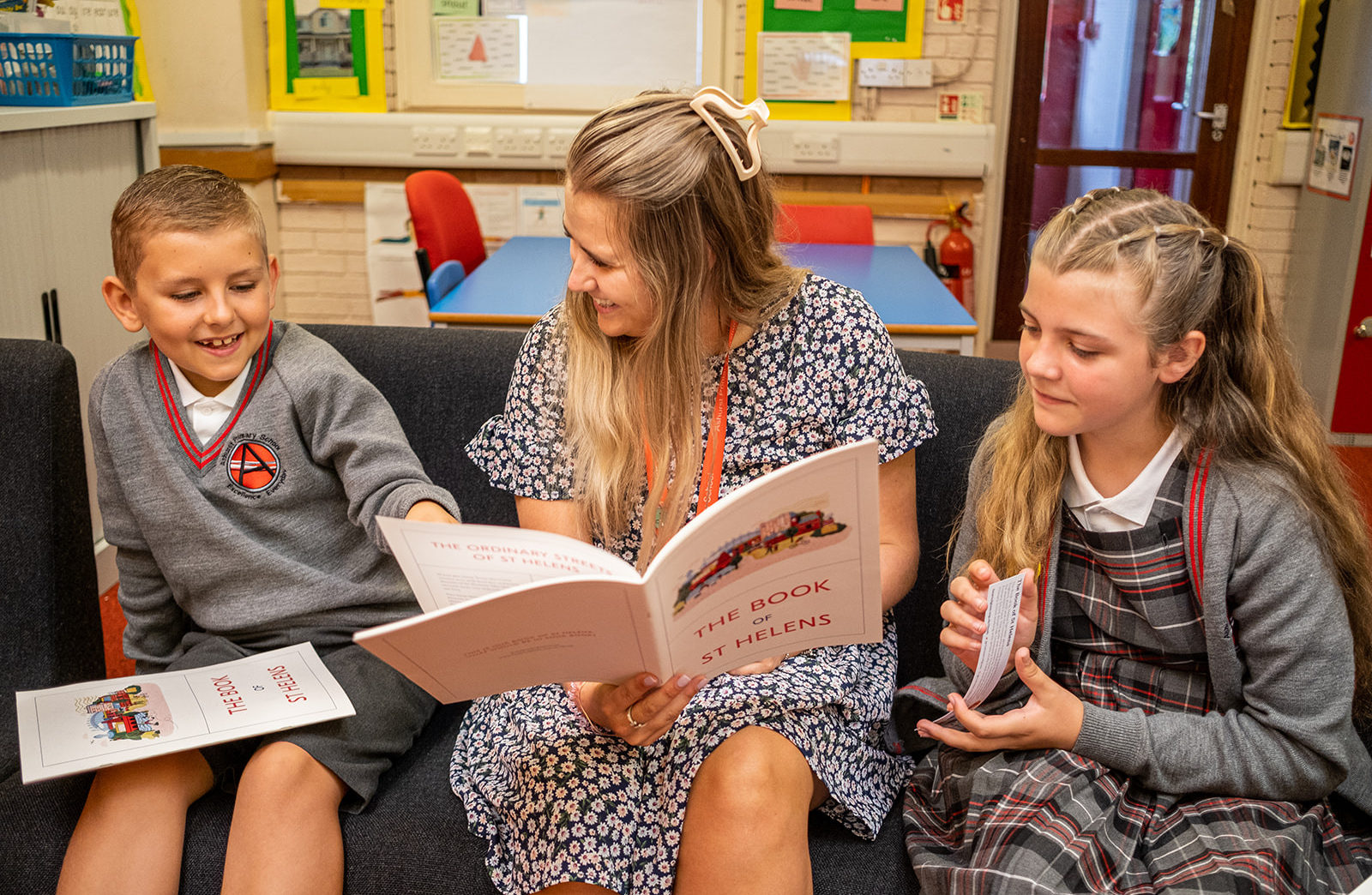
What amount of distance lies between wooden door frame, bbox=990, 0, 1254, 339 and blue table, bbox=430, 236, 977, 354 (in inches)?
53.3

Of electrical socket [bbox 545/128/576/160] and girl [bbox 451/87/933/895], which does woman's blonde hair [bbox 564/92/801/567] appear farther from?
electrical socket [bbox 545/128/576/160]

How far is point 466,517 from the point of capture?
1751 millimetres

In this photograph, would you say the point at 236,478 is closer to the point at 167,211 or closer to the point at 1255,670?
the point at 167,211

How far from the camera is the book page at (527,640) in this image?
941 mm

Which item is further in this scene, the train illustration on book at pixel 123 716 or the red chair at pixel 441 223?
the red chair at pixel 441 223

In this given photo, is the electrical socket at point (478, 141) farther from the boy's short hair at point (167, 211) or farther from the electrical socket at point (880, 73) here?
the boy's short hair at point (167, 211)

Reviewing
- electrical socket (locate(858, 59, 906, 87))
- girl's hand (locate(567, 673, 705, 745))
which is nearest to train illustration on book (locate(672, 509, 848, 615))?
girl's hand (locate(567, 673, 705, 745))

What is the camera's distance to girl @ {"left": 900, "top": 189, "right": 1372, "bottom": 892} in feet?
3.74

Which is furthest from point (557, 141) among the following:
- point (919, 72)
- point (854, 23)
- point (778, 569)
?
point (778, 569)

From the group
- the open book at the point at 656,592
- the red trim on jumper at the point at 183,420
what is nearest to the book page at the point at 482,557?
the open book at the point at 656,592

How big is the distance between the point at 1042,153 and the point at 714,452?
3604 mm

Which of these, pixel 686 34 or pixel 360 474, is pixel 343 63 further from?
pixel 360 474

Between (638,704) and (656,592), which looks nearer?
(656,592)

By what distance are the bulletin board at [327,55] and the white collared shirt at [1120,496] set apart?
12.1 feet
